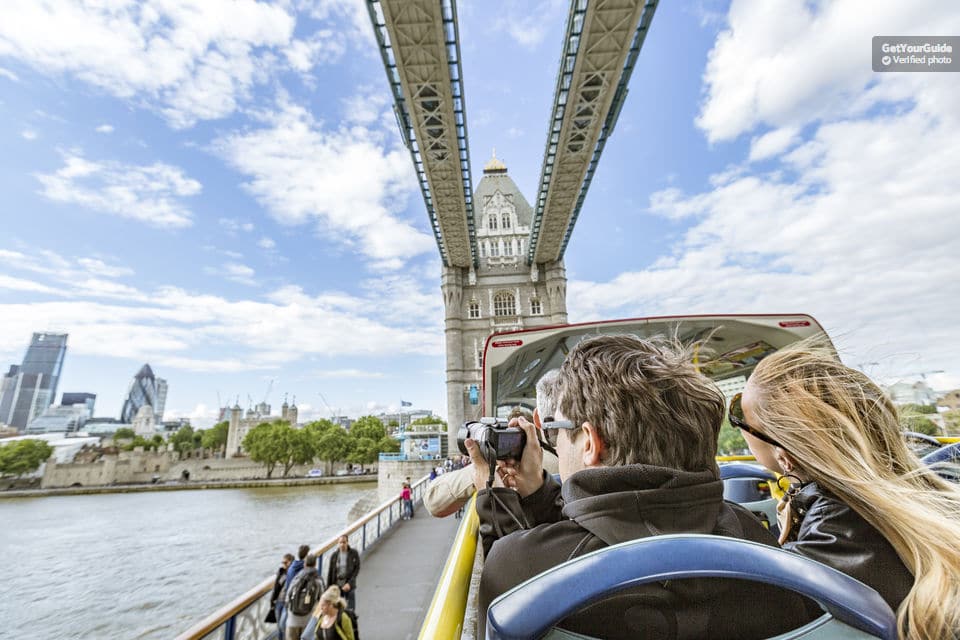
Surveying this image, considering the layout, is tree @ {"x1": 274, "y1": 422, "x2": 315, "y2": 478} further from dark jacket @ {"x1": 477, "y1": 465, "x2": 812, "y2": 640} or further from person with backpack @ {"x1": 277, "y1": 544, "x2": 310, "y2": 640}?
dark jacket @ {"x1": 477, "y1": 465, "x2": 812, "y2": 640}

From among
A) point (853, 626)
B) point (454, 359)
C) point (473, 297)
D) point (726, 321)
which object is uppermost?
point (473, 297)

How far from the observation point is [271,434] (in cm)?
6259

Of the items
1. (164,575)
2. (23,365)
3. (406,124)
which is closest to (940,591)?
(406,124)

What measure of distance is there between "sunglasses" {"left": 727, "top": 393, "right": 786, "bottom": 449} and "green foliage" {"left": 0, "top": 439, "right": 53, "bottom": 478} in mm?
94277

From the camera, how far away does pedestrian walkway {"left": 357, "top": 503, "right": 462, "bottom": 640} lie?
242 inches

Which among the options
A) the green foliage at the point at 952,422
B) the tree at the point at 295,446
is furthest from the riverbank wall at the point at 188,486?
the green foliage at the point at 952,422

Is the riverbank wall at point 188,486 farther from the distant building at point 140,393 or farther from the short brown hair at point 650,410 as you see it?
the distant building at point 140,393

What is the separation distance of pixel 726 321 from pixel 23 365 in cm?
27063

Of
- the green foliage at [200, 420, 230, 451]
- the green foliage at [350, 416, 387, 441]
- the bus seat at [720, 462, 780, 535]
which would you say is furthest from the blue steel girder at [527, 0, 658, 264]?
the green foliage at [200, 420, 230, 451]

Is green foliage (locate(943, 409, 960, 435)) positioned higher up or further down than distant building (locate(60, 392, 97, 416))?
further down

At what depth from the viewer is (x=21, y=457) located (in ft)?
210

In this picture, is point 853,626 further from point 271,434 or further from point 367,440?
point 271,434

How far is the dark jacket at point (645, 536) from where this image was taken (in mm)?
896

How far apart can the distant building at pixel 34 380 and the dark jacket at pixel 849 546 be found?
25143cm
